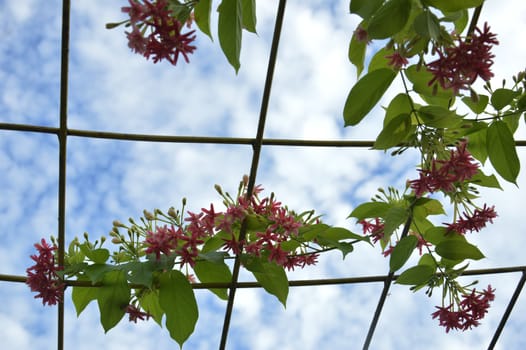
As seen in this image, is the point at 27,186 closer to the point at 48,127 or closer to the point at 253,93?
the point at 48,127

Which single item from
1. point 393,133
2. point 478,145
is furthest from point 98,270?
point 478,145

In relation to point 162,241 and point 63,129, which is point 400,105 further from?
point 63,129

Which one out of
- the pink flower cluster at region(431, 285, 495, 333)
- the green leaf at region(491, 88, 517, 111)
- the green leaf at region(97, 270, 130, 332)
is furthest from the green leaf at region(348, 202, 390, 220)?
the green leaf at region(97, 270, 130, 332)

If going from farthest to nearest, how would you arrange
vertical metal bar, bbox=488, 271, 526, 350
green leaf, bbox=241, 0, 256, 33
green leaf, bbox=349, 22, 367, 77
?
1. vertical metal bar, bbox=488, 271, 526, 350
2. green leaf, bbox=349, 22, 367, 77
3. green leaf, bbox=241, 0, 256, 33

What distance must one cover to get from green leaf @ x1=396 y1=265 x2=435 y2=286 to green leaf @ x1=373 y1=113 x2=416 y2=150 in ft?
1.53

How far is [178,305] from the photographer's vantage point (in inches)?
55.9

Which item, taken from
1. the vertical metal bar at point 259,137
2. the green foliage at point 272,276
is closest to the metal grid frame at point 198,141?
the vertical metal bar at point 259,137

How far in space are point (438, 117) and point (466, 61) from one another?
0.27 metres

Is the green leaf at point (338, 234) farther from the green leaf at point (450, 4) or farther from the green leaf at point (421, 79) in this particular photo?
the green leaf at point (450, 4)

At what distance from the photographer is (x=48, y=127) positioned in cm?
155

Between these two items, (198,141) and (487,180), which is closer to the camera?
(487,180)

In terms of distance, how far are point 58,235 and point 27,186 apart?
43 cm

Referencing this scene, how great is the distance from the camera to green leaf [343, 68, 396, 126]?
1.18 m

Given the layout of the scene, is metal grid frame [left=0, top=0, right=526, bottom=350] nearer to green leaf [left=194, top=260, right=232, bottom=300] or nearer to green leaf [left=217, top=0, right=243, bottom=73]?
green leaf [left=194, top=260, right=232, bottom=300]
